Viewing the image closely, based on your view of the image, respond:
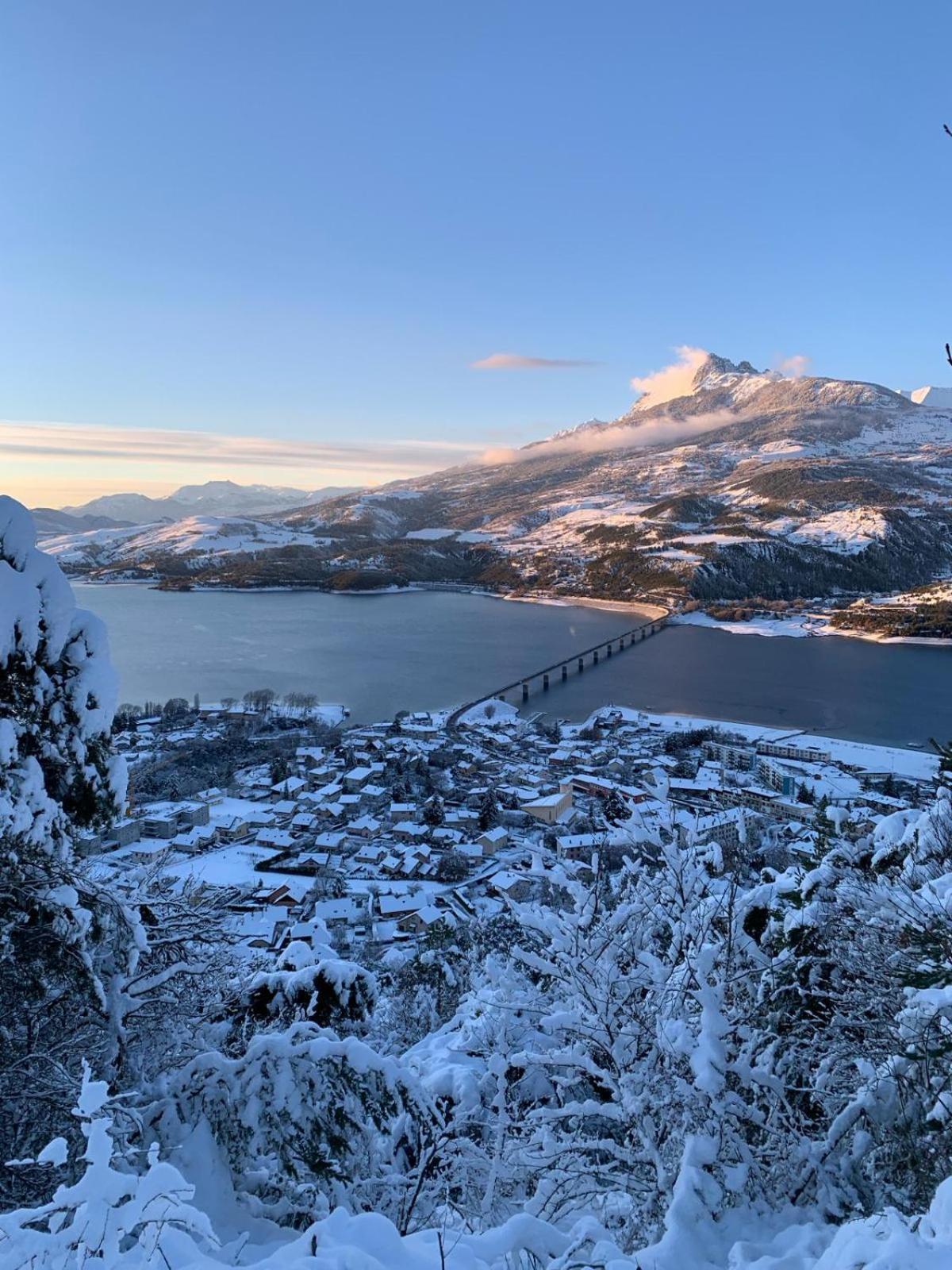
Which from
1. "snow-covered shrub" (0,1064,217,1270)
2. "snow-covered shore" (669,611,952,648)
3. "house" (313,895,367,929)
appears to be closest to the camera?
"snow-covered shrub" (0,1064,217,1270)

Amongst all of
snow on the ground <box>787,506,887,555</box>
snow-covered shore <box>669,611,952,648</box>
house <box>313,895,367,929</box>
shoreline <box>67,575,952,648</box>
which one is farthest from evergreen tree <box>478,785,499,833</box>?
snow on the ground <box>787,506,887,555</box>

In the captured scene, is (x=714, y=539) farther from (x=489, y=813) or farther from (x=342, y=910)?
(x=342, y=910)

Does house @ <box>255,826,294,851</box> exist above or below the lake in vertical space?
below

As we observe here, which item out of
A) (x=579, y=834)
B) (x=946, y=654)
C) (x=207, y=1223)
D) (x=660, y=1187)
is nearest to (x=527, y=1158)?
(x=660, y=1187)

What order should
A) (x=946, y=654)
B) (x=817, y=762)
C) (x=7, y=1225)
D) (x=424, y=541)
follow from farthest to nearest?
(x=424, y=541) < (x=946, y=654) < (x=817, y=762) < (x=7, y=1225)

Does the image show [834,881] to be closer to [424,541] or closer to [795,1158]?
[795,1158]

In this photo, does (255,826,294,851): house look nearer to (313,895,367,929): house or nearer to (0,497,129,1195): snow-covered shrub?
(313,895,367,929): house
